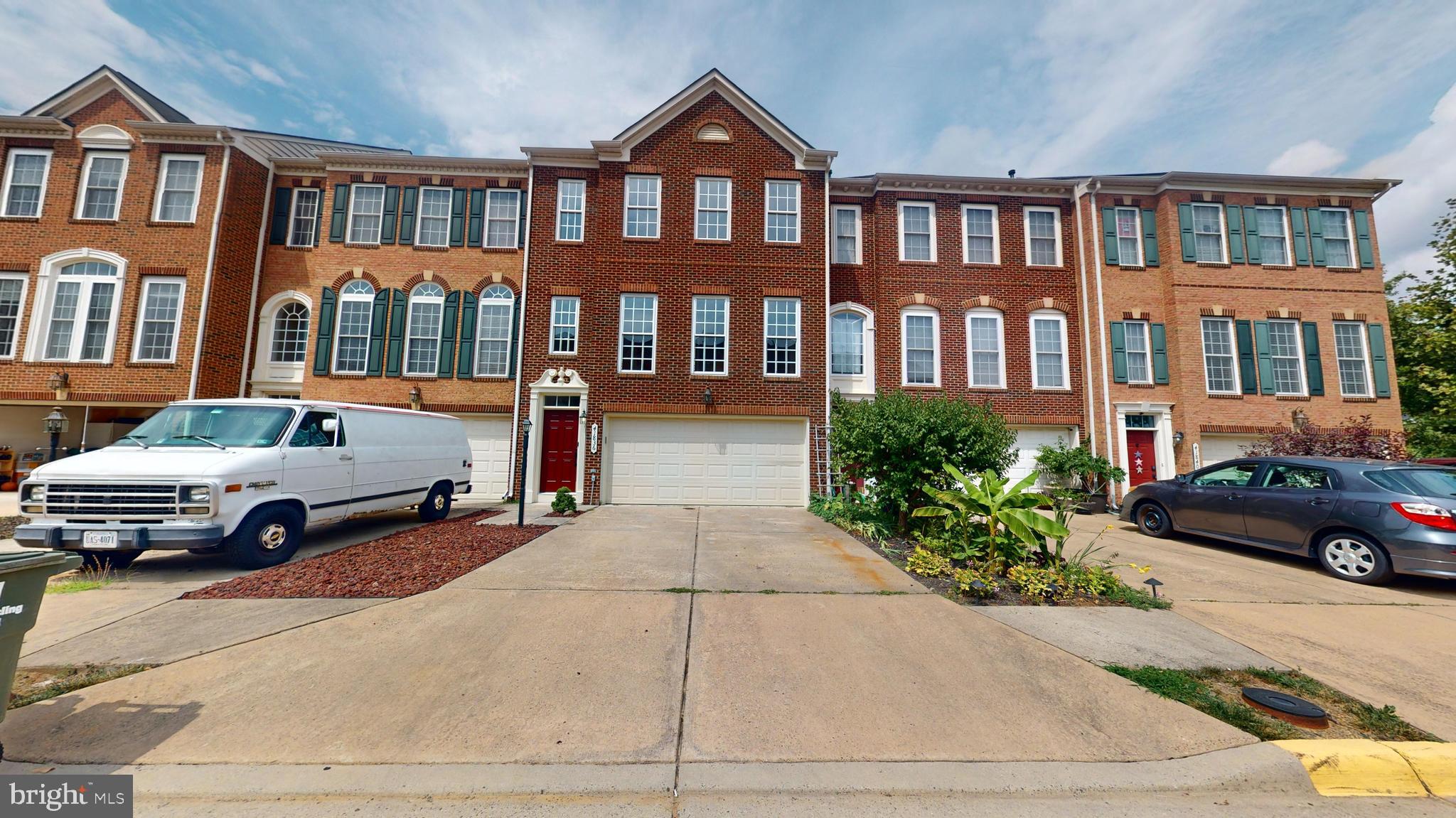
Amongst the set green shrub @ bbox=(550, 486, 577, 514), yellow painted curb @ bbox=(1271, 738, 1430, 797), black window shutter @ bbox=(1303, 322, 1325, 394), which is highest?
black window shutter @ bbox=(1303, 322, 1325, 394)

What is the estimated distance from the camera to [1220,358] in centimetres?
1398

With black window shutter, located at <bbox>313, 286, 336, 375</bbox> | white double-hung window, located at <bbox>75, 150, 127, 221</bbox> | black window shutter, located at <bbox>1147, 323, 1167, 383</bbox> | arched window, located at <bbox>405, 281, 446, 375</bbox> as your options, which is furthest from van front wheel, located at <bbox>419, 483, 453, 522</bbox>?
black window shutter, located at <bbox>1147, 323, 1167, 383</bbox>

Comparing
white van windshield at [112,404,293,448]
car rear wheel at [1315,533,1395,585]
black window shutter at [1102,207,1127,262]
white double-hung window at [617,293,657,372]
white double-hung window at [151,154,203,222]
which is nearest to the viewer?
car rear wheel at [1315,533,1395,585]

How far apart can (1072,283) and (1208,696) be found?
45.9 ft

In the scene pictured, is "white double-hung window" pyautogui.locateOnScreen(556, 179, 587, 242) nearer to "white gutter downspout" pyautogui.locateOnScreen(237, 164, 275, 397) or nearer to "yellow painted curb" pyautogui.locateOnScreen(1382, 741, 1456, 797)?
"white gutter downspout" pyautogui.locateOnScreen(237, 164, 275, 397)

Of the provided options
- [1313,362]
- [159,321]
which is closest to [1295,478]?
[1313,362]

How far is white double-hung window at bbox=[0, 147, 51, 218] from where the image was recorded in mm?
13016

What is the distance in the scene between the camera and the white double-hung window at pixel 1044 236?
47.8 feet

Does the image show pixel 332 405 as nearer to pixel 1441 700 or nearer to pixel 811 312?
pixel 811 312

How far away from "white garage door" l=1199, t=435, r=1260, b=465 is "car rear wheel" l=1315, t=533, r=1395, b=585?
8758 mm

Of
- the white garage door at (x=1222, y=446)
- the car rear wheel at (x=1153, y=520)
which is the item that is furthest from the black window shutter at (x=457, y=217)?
the white garage door at (x=1222, y=446)

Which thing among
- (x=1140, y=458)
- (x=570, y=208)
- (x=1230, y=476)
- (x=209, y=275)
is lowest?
(x=1230, y=476)

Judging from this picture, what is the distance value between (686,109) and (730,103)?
1.17m

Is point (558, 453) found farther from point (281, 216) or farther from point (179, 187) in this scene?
point (179, 187)
